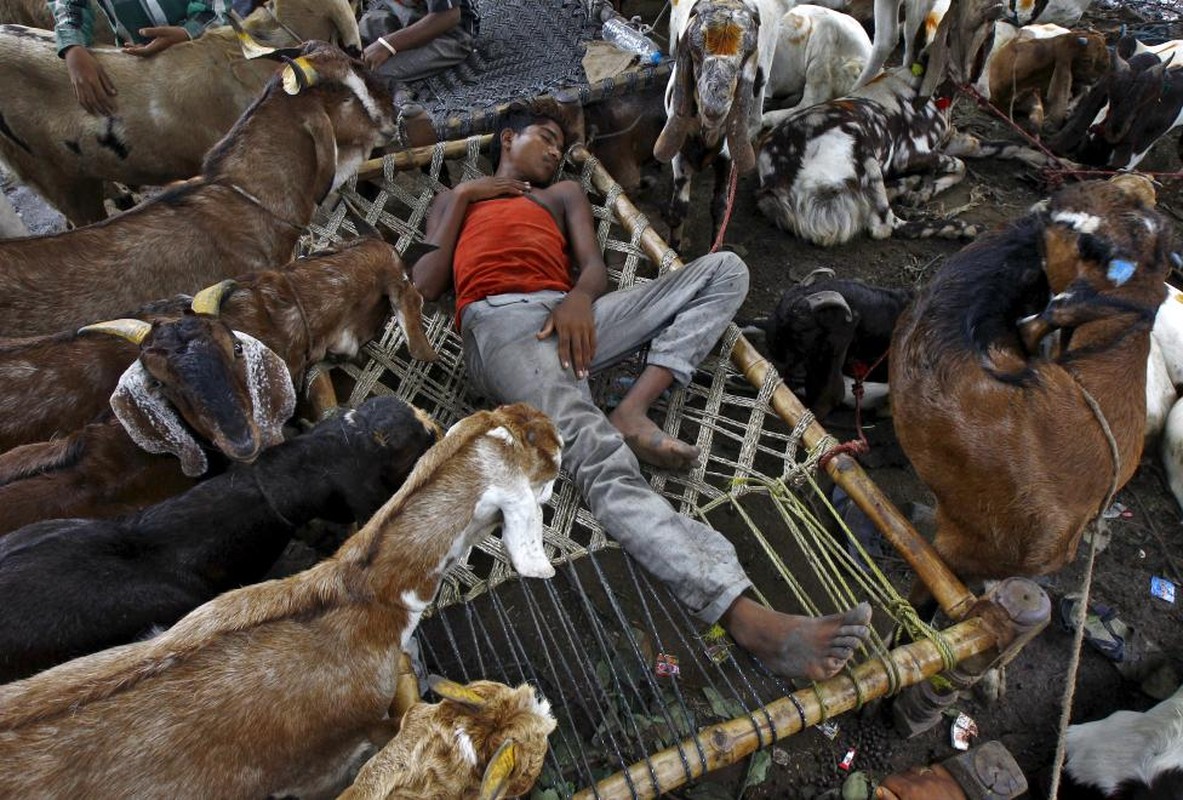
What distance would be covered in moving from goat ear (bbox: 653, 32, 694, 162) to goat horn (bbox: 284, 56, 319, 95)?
1925 millimetres

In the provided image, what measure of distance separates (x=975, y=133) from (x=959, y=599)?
5.77 m

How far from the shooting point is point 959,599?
2.51 m

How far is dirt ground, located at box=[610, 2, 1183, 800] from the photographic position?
9.27 feet

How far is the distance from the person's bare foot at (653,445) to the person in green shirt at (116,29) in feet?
10.8

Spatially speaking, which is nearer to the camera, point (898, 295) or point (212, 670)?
point (212, 670)

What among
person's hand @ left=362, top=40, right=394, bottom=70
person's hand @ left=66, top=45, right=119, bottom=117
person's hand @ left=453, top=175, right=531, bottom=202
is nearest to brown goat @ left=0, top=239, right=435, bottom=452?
person's hand @ left=453, top=175, right=531, bottom=202

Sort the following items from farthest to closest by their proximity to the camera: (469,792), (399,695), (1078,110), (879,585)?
(1078,110) → (879,585) → (399,695) → (469,792)

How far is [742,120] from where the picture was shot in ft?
13.1

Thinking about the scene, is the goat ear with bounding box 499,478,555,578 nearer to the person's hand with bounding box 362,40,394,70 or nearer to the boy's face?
the boy's face

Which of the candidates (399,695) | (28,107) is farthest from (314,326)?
(28,107)

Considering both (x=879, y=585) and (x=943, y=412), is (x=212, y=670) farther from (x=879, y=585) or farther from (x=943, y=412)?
(x=943, y=412)

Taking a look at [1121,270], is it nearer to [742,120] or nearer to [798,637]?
[798,637]

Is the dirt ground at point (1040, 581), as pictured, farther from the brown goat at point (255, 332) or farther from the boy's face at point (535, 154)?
the brown goat at point (255, 332)

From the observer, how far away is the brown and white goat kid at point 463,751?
155 cm
